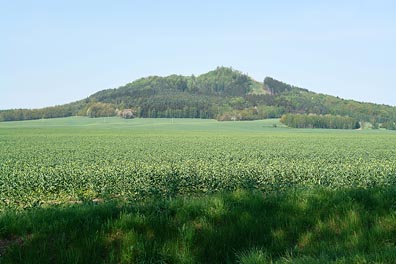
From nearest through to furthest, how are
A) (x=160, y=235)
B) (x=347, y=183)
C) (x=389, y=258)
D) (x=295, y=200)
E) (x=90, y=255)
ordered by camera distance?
(x=389, y=258), (x=90, y=255), (x=160, y=235), (x=295, y=200), (x=347, y=183)

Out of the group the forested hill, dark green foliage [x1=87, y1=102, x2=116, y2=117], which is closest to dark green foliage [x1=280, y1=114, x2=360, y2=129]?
the forested hill

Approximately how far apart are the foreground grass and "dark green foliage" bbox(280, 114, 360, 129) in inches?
4770

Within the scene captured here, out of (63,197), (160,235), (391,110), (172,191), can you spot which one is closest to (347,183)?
(172,191)

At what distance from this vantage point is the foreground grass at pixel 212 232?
455cm

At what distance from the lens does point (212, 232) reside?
5242mm

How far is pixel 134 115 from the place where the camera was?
488ft

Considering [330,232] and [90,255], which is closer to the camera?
[90,255]

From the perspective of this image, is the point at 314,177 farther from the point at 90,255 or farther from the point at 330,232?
the point at 90,255

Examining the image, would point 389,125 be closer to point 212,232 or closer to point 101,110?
point 101,110

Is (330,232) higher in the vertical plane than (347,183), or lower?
higher

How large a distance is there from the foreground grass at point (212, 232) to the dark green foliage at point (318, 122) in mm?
121167

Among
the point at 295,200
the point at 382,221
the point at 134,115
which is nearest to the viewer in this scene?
the point at 382,221

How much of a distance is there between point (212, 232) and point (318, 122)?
128 metres

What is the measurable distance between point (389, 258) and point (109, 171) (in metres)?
15.2
